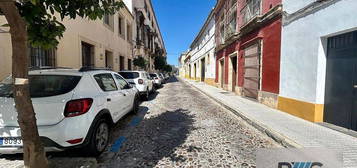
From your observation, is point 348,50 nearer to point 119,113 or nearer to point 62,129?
point 119,113

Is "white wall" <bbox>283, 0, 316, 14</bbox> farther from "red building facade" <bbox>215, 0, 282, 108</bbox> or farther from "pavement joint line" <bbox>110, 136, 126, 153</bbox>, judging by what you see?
"pavement joint line" <bbox>110, 136, 126, 153</bbox>

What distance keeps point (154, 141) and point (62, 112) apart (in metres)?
1.97

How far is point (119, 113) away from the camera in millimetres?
4332

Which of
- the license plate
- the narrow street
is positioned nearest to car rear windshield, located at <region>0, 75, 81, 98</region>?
the license plate

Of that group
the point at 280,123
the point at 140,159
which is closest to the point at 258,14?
the point at 280,123

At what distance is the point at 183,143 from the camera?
3.73 metres

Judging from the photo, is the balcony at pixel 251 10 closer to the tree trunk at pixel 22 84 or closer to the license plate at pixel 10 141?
the tree trunk at pixel 22 84

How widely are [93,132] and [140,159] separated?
3.11ft

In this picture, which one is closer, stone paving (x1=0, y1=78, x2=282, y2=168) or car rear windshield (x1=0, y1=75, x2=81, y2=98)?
car rear windshield (x1=0, y1=75, x2=81, y2=98)

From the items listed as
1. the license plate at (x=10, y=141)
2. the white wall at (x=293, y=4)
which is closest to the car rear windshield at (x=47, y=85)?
the license plate at (x=10, y=141)

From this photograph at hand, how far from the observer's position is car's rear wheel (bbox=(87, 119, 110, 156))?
2908 mm

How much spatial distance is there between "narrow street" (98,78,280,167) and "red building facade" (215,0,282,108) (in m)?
3.02

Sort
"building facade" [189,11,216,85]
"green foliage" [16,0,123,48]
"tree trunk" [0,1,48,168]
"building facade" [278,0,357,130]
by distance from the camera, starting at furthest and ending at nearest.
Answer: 1. "building facade" [189,11,216,85]
2. "building facade" [278,0,357,130]
3. "green foliage" [16,0,123,48]
4. "tree trunk" [0,1,48,168]

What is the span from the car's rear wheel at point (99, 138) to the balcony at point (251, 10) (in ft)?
27.6
